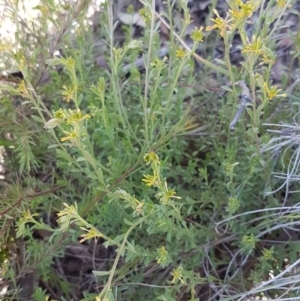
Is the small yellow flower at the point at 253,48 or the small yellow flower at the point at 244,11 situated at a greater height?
the small yellow flower at the point at 244,11

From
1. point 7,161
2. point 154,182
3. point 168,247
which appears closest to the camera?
point 154,182

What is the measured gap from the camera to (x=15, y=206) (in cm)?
90

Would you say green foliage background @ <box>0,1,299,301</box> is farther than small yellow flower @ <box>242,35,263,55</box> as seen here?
Yes

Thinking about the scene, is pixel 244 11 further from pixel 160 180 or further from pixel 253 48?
pixel 160 180

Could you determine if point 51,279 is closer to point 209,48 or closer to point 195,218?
point 195,218

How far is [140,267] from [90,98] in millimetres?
334

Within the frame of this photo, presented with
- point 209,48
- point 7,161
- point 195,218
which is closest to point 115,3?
point 209,48

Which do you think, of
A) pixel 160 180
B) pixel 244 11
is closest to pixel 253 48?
pixel 244 11

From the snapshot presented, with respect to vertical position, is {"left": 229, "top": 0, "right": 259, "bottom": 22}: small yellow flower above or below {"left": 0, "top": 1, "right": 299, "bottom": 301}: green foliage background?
above

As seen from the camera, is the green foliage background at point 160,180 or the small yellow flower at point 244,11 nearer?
the small yellow flower at point 244,11

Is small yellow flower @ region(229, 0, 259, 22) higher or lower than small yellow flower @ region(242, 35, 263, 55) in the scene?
higher

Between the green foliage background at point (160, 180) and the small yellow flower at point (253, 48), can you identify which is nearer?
the small yellow flower at point (253, 48)

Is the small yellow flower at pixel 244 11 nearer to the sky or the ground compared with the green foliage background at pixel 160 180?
nearer to the sky

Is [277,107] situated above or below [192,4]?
below
